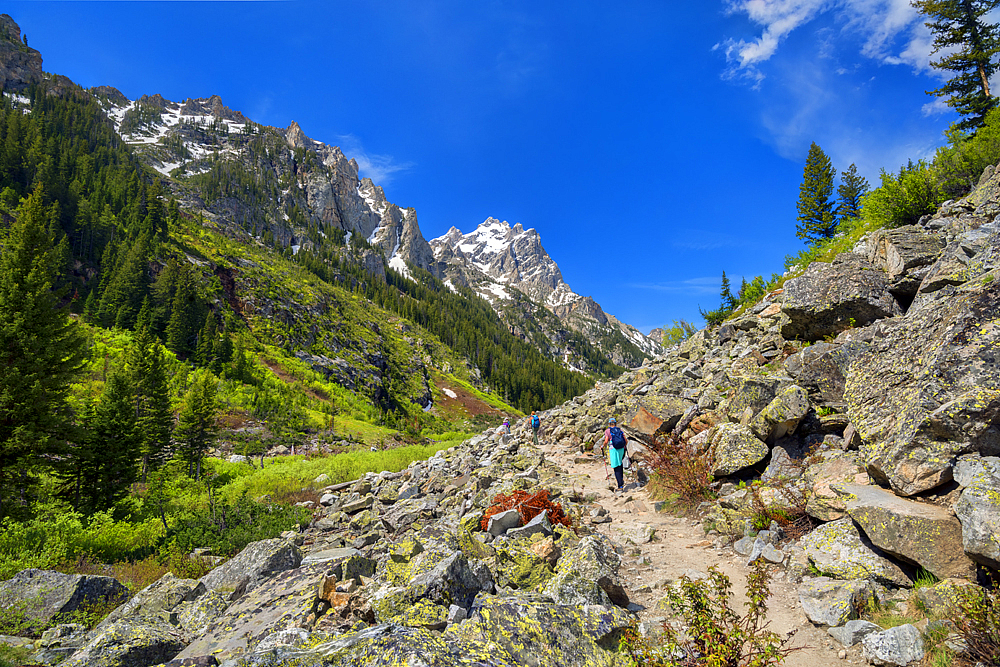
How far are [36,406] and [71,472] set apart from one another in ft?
11.3

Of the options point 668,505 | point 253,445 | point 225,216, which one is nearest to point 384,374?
point 253,445

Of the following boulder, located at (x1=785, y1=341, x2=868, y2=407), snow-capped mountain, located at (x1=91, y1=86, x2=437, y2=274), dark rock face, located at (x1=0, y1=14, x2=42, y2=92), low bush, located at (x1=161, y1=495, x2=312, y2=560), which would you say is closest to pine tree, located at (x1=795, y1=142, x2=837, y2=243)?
boulder, located at (x1=785, y1=341, x2=868, y2=407)

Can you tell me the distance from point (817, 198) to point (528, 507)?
48923 millimetres

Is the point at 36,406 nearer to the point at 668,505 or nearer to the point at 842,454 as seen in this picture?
the point at 668,505

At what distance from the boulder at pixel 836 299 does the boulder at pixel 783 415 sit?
353 centimetres

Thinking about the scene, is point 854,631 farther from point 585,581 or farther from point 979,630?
point 585,581

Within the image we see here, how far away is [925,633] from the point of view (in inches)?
150

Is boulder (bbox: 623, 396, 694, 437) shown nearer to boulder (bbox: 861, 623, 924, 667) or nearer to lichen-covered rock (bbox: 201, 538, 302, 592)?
boulder (bbox: 861, 623, 924, 667)

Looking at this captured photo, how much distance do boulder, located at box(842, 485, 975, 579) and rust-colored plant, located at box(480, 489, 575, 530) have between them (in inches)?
209

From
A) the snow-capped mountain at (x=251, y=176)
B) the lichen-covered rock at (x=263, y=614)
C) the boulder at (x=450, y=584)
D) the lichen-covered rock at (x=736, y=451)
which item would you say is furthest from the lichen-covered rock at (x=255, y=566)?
the snow-capped mountain at (x=251, y=176)

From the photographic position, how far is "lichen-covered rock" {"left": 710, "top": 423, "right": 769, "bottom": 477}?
8.51 metres

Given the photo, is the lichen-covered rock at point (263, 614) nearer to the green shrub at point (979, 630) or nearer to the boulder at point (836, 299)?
the green shrub at point (979, 630)

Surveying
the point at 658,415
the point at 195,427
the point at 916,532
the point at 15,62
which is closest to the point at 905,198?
the point at 658,415

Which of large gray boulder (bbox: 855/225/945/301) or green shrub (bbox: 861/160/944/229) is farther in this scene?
green shrub (bbox: 861/160/944/229)
